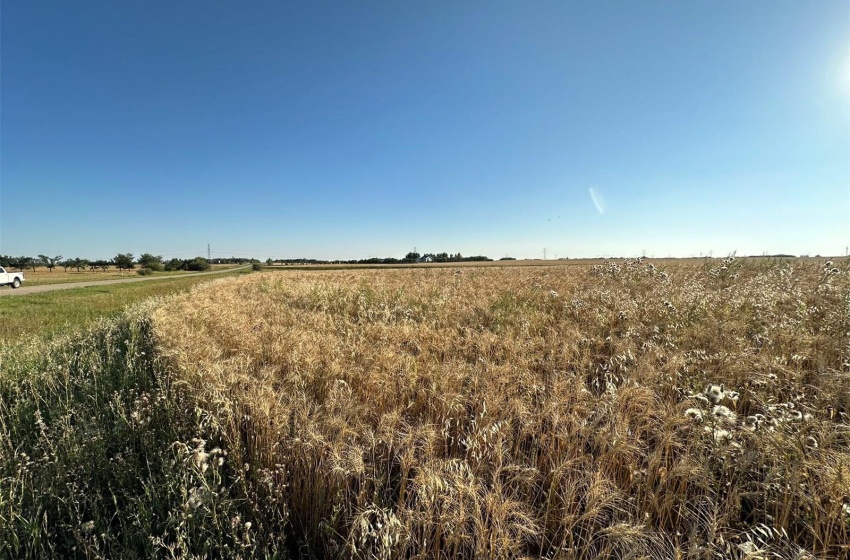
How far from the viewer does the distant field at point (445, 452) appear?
1.78 metres

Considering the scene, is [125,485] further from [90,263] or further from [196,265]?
[90,263]

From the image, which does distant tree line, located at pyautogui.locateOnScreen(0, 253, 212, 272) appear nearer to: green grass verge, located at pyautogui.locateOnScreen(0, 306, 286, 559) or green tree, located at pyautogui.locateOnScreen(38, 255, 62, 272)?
green tree, located at pyautogui.locateOnScreen(38, 255, 62, 272)

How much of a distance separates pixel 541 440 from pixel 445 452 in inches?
28.9

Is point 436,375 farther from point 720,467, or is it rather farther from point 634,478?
point 720,467

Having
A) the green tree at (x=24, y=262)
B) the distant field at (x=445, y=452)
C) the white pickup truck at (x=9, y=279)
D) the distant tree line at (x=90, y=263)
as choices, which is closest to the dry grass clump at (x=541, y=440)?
the distant field at (x=445, y=452)

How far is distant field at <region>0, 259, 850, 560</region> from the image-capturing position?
1779mm

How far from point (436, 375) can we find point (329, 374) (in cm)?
116

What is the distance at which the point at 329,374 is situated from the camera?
11.4 feet

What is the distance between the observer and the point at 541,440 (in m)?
2.43

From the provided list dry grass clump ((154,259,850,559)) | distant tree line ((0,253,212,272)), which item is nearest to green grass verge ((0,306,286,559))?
dry grass clump ((154,259,850,559))

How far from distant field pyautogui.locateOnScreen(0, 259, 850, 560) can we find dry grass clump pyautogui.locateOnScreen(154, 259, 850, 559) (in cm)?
2

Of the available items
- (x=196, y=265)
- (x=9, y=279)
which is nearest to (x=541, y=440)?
(x=9, y=279)

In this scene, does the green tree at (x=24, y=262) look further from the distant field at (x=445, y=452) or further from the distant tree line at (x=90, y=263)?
the distant field at (x=445, y=452)

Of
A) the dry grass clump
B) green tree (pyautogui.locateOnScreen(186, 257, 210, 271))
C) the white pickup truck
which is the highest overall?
green tree (pyautogui.locateOnScreen(186, 257, 210, 271))
